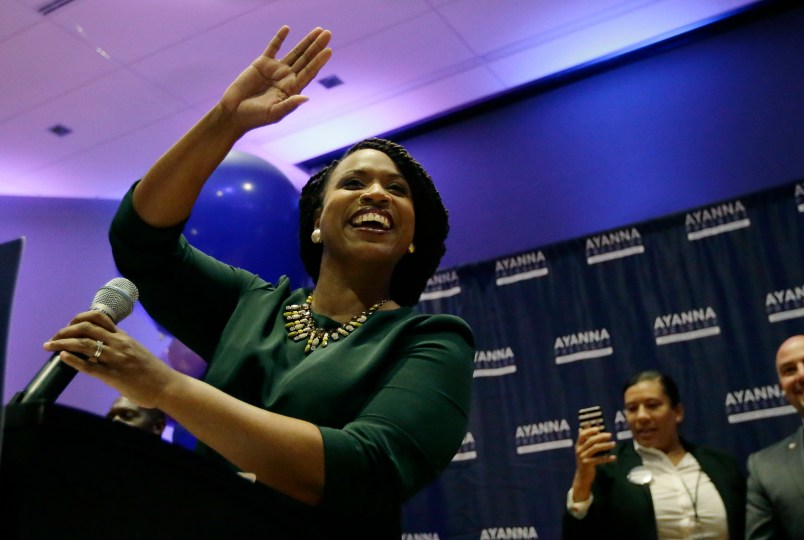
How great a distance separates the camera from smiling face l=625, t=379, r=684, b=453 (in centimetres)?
341

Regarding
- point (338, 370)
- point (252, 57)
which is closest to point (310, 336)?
point (338, 370)

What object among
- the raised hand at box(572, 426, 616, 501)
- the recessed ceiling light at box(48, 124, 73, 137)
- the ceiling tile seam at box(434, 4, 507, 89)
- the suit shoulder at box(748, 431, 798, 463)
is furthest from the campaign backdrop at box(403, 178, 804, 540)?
the recessed ceiling light at box(48, 124, 73, 137)

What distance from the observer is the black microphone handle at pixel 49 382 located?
77cm

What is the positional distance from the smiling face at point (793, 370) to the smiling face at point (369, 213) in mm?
2475

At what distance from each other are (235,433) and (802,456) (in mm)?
2836

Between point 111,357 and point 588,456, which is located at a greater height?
point 588,456

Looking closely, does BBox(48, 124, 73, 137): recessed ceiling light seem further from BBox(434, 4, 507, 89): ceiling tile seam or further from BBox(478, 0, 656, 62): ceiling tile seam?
BBox(478, 0, 656, 62): ceiling tile seam

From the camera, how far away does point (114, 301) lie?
3.10ft

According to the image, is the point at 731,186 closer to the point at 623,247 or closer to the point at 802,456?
the point at 623,247

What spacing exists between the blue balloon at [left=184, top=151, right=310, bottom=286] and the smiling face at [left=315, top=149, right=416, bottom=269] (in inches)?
72.2

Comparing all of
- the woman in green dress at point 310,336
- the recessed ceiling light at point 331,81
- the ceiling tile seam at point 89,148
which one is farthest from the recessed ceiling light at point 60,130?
the woman in green dress at point 310,336

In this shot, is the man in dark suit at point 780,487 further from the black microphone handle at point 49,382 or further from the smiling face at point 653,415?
the black microphone handle at point 49,382

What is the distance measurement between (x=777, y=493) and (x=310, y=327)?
2435 millimetres

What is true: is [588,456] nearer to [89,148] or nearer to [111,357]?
[111,357]
